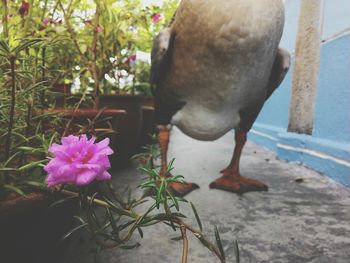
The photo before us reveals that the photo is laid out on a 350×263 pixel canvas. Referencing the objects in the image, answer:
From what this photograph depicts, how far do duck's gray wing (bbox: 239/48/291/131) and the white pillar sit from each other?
912mm

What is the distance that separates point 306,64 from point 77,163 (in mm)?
2572

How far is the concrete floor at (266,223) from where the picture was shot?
3.61 feet

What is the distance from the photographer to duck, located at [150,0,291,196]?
1493mm

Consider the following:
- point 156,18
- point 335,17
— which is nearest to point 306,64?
point 335,17

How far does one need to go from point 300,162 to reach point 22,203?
2.34 meters

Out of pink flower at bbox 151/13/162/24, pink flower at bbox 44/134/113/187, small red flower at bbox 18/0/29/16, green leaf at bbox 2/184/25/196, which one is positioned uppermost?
pink flower at bbox 151/13/162/24

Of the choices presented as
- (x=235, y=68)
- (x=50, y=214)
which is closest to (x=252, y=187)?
(x=235, y=68)

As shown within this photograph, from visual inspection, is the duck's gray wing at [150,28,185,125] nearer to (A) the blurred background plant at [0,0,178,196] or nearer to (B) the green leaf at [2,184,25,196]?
(A) the blurred background plant at [0,0,178,196]

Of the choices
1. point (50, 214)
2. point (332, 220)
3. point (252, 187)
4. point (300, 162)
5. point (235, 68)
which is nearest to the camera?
point (50, 214)

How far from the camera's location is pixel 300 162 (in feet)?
8.78

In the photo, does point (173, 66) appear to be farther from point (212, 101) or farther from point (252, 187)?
point (252, 187)

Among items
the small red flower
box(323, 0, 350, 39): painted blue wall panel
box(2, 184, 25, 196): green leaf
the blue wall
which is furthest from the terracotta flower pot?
box(2, 184, 25, 196): green leaf

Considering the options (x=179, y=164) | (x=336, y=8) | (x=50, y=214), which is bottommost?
(x=179, y=164)

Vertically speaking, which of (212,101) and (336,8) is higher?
(336,8)
